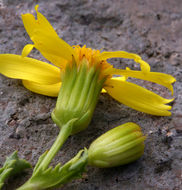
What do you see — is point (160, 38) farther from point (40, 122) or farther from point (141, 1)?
point (40, 122)

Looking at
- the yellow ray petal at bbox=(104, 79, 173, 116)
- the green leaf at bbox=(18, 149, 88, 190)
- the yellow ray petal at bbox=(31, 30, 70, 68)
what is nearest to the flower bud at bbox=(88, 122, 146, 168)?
the green leaf at bbox=(18, 149, 88, 190)

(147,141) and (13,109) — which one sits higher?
(13,109)

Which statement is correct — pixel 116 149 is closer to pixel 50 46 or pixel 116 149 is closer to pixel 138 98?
pixel 138 98

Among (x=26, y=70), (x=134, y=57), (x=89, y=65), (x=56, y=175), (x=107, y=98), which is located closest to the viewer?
(x=56, y=175)

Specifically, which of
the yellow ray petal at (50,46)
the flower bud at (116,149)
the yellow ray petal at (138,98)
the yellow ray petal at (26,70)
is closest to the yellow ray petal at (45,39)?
the yellow ray petal at (50,46)

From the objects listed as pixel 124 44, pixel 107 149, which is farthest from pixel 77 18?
pixel 107 149

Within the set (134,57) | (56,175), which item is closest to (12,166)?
(56,175)
